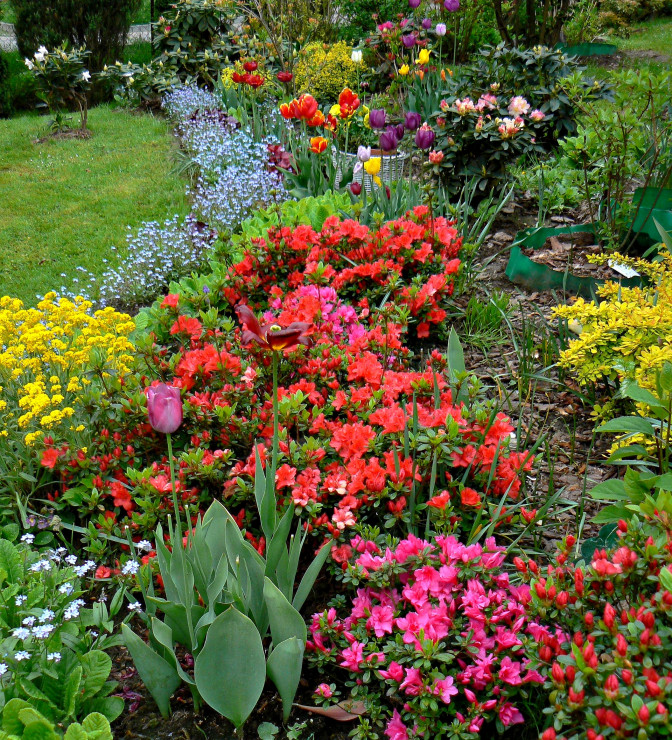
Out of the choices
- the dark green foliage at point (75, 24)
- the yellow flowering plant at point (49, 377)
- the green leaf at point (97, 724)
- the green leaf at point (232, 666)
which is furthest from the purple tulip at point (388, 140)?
the dark green foliage at point (75, 24)

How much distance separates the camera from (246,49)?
29.1 ft

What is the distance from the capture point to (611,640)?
4.76 feet

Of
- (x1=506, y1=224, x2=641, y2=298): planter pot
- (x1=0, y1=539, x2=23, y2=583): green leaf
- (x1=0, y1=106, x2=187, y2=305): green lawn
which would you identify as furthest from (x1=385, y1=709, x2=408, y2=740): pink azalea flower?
(x1=0, y1=106, x2=187, y2=305): green lawn

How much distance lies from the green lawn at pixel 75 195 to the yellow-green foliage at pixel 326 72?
1.64 metres

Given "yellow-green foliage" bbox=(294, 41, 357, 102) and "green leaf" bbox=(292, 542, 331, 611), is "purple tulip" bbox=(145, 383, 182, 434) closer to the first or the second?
"green leaf" bbox=(292, 542, 331, 611)

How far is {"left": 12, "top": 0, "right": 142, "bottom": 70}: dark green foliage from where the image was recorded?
10250mm

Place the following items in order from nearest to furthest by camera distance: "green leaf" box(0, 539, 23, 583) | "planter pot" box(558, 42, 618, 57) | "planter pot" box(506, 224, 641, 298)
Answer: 1. "green leaf" box(0, 539, 23, 583)
2. "planter pot" box(506, 224, 641, 298)
3. "planter pot" box(558, 42, 618, 57)

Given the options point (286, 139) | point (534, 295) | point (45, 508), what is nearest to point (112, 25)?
point (286, 139)

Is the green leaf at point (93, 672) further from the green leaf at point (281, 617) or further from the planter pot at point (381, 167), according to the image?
the planter pot at point (381, 167)

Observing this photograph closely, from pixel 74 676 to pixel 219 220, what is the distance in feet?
11.3

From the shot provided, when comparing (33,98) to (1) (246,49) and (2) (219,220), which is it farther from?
(2) (219,220)

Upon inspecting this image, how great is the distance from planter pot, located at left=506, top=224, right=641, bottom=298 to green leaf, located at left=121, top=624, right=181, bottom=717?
7.91 feet

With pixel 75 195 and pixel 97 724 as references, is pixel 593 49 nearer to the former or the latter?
pixel 75 195

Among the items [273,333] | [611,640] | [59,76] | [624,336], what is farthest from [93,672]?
[59,76]
